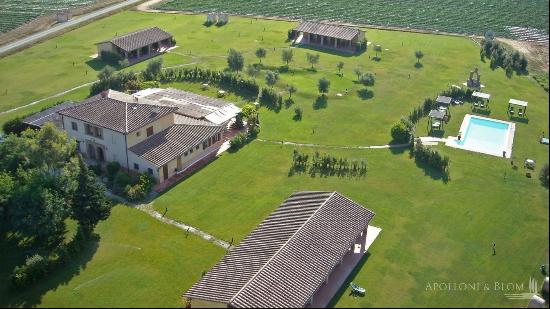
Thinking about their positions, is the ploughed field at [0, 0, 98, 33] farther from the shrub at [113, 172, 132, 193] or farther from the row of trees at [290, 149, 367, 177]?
the row of trees at [290, 149, 367, 177]

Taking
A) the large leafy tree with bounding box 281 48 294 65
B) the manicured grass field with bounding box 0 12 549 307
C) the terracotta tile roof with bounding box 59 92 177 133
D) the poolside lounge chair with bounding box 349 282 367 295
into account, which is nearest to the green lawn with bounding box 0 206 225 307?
the manicured grass field with bounding box 0 12 549 307

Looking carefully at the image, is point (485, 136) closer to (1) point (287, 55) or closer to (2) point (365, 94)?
(2) point (365, 94)

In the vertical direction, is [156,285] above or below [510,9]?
below

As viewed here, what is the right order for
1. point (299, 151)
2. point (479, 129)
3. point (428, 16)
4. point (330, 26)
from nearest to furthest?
point (299, 151) < point (479, 129) < point (330, 26) < point (428, 16)

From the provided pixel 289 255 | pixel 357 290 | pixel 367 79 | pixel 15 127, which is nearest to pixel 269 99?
pixel 367 79

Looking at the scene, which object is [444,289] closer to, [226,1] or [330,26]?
[330,26]

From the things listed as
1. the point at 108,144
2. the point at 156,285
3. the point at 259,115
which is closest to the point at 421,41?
the point at 259,115
